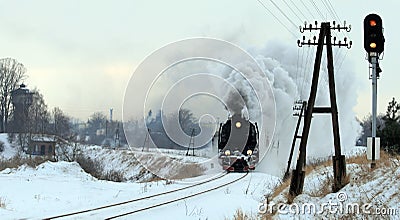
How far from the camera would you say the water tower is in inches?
3238

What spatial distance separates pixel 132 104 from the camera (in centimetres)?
2380

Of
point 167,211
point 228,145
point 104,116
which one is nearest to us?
point 167,211

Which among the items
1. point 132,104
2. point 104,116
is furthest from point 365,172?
point 104,116

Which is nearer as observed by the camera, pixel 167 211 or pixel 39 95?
pixel 167 211

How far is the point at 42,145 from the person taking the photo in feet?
242

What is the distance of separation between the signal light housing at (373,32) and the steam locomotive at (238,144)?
21917mm

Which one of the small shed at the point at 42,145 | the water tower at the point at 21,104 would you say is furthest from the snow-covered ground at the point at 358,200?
the water tower at the point at 21,104

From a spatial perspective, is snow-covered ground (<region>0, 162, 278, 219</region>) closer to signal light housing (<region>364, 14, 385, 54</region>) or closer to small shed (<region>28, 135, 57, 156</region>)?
signal light housing (<region>364, 14, 385, 54</region>)

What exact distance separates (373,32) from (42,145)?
222 feet

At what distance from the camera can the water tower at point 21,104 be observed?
82.2m

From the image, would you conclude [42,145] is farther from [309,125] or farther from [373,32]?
Answer: [373,32]

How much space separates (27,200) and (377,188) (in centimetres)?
1245

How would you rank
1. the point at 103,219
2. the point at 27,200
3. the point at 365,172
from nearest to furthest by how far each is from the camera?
the point at 365,172 < the point at 103,219 < the point at 27,200

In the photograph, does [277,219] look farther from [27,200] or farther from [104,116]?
[104,116]
